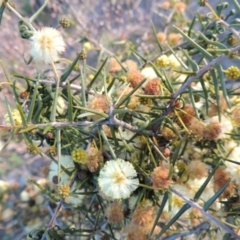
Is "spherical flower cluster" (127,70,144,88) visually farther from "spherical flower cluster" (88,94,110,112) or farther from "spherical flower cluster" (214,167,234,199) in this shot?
"spherical flower cluster" (214,167,234,199)

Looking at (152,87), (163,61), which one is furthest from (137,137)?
(163,61)

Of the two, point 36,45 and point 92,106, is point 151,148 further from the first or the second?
point 36,45

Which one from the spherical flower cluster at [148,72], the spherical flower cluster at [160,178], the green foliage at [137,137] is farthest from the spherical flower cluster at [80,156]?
the spherical flower cluster at [148,72]

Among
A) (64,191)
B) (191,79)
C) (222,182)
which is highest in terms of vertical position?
(191,79)

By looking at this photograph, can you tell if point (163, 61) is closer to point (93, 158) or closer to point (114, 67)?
point (114, 67)

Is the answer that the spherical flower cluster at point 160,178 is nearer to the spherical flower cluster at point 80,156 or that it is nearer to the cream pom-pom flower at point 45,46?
the spherical flower cluster at point 80,156
